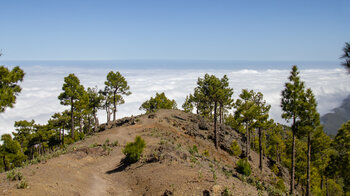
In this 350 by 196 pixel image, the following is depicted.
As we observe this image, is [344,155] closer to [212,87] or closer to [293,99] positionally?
[293,99]

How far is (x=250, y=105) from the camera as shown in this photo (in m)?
38.1

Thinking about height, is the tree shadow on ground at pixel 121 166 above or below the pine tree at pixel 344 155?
above

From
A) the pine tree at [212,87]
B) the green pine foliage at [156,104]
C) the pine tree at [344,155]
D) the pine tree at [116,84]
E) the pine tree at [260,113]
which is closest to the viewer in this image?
the pine tree at [344,155]

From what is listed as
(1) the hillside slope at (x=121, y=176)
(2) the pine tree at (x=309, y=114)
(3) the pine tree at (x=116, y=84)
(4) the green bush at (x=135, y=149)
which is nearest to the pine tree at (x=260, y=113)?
(2) the pine tree at (x=309, y=114)

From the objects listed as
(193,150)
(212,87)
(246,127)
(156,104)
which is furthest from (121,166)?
(156,104)

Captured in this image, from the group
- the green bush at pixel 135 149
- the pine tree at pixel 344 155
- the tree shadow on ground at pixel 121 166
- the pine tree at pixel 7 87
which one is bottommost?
the pine tree at pixel 344 155

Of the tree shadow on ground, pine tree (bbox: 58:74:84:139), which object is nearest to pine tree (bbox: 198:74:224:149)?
the tree shadow on ground

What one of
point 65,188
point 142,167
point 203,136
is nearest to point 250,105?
point 203,136

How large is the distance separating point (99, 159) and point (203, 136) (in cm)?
2468

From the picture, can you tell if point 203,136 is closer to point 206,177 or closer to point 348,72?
point 206,177

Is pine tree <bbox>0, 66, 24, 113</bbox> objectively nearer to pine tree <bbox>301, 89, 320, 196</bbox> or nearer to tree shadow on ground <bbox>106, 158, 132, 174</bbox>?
tree shadow on ground <bbox>106, 158, 132, 174</bbox>

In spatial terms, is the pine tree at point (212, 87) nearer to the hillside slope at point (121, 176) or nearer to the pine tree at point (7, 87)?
the hillside slope at point (121, 176)

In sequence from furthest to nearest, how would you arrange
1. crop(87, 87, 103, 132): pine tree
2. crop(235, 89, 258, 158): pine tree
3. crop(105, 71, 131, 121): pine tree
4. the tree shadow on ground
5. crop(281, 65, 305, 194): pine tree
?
1. crop(87, 87, 103, 132): pine tree
2. crop(105, 71, 131, 121): pine tree
3. crop(235, 89, 258, 158): pine tree
4. crop(281, 65, 305, 194): pine tree
5. the tree shadow on ground

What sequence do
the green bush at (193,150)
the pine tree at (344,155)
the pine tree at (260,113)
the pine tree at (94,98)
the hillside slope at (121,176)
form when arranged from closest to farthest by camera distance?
the hillside slope at (121,176), the green bush at (193,150), the pine tree at (344,155), the pine tree at (260,113), the pine tree at (94,98)
